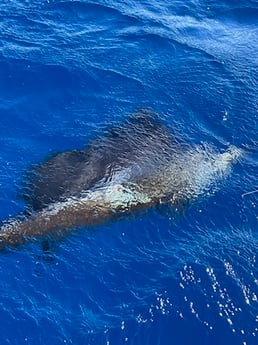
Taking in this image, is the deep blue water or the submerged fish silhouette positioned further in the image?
the submerged fish silhouette

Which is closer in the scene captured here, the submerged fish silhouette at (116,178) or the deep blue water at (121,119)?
the deep blue water at (121,119)

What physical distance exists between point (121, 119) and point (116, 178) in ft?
11.3

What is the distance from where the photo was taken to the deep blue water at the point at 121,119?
551 inches

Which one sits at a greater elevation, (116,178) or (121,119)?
(121,119)

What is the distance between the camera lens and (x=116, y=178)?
17.2m

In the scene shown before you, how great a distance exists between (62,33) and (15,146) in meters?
7.31

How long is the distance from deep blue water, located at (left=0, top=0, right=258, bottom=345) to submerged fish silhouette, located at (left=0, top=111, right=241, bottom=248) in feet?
1.40

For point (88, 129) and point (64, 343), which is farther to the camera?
point (88, 129)

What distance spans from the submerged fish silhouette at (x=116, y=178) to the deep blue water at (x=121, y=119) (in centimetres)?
43

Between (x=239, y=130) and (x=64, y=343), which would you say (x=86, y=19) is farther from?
(x=64, y=343)

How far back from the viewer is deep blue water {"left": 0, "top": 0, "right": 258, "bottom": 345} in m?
14.0

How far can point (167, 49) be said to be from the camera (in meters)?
23.9

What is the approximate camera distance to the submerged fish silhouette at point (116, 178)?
15.7 meters

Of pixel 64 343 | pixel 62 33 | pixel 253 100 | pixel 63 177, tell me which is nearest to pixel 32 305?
pixel 64 343
